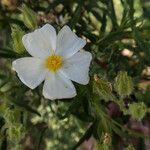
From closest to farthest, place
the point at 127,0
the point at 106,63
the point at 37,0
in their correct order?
the point at 127,0 < the point at 106,63 < the point at 37,0

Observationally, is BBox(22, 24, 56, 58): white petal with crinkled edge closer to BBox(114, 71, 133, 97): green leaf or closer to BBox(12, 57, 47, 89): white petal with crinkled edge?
BBox(12, 57, 47, 89): white petal with crinkled edge

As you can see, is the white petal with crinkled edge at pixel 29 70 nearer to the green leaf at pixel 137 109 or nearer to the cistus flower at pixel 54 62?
the cistus flower at pixel 54 62

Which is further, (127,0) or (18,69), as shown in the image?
(127,0)

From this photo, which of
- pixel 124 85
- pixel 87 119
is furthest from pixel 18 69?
pixel 87 119

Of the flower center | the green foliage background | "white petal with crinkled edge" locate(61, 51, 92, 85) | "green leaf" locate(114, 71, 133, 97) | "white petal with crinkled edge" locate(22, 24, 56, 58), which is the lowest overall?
the green foliage background

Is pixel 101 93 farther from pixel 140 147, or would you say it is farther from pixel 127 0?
pixel 140 147

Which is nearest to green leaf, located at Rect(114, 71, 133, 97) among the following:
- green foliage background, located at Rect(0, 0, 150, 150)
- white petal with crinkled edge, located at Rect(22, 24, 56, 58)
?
green foliage background, located at Rect(0, 0, 150, 150)

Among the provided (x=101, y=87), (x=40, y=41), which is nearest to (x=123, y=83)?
(x=101, y=87)
